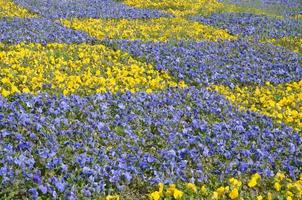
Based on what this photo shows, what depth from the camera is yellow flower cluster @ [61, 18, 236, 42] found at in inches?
570

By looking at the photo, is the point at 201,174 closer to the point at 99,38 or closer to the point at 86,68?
the point at 86,68

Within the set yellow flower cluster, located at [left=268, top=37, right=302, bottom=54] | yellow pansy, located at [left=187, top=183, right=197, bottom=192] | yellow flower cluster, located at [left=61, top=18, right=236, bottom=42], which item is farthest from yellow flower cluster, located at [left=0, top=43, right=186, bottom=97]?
yellow flower cluster, located at [left=268, top=37, right=302, bottom=54]

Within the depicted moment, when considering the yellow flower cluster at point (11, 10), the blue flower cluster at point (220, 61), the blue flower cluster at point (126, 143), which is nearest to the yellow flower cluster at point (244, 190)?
the blue flower cluster at point (126, 143)

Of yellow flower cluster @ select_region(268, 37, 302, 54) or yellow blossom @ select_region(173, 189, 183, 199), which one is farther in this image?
yellow flower cluster @ select_region(268, 37, 302, 54)

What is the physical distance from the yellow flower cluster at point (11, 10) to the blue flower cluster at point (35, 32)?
119 cm

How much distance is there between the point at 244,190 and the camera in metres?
6.27

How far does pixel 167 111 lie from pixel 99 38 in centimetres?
589

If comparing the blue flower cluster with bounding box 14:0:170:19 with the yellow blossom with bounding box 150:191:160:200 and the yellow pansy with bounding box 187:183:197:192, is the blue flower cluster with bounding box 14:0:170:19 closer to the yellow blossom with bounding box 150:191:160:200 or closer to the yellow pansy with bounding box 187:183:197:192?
the yellow pansy with bounding box 187:183:197:192

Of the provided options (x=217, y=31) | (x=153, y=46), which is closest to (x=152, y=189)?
(x=153, y=46)

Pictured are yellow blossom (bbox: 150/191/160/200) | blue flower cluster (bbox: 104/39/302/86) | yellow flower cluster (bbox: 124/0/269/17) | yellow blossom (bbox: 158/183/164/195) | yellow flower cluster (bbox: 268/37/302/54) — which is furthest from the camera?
yellow flower cluster (bbox: 124/0/269/17)

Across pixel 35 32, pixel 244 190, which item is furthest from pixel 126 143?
pixel 35 32

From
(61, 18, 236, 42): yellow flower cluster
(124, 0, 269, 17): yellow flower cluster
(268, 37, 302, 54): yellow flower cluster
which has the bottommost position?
(124, 0, 269, 17): yellow flower cluster

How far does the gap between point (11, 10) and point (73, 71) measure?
7513 millimetres

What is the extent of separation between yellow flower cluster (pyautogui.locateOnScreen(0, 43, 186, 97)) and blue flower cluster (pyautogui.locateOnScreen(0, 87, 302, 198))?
28.7 inches
